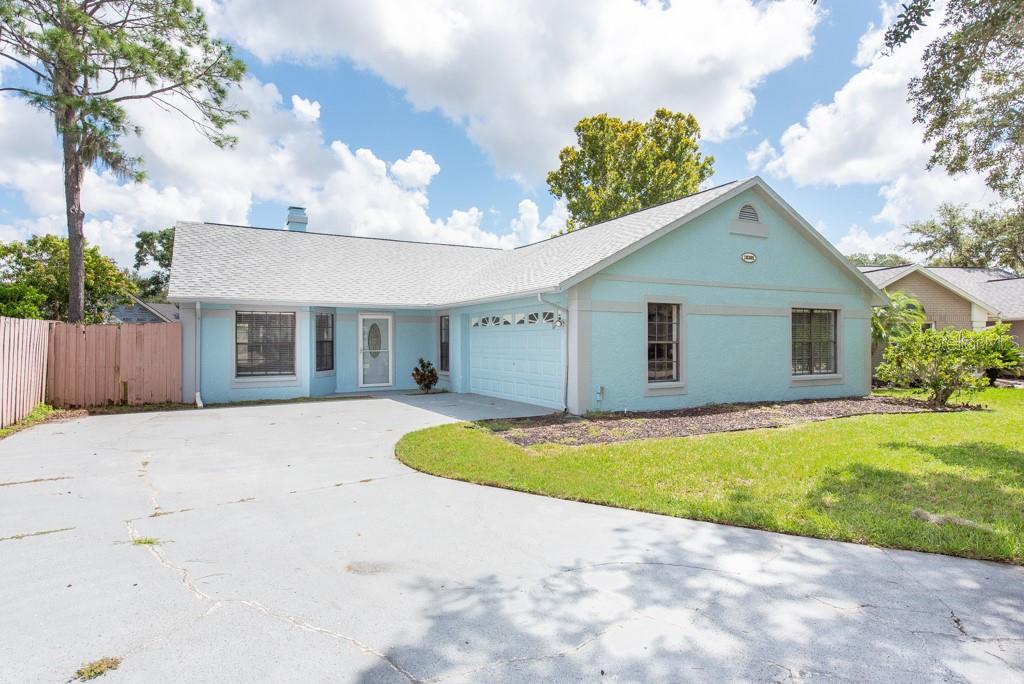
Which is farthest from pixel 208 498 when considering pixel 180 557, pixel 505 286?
pixel 505 286

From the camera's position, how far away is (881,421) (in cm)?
1027

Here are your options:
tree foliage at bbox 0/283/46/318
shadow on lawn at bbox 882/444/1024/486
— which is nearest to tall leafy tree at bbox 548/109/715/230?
shadow on lawn at bbox 882/444/1024/486

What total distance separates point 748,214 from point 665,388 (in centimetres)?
469

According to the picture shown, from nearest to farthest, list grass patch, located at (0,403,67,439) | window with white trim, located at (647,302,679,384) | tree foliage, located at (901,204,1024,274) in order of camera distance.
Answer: grass patch, located at (0,403,67,439), window with white trim, located at (647,302,679,384), tree foliage, located at (901,204,1024,274)

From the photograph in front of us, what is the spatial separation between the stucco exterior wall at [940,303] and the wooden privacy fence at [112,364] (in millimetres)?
23641

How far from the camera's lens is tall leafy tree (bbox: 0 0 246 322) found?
13820 millimetres

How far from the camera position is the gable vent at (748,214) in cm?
1284

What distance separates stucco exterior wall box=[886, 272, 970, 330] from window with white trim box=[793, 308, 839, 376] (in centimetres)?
834

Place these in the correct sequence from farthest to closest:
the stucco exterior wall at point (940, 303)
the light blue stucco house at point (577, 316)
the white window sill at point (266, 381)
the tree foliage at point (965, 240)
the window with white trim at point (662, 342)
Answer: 1. the tree foliage at point (965, 240)
2. the stucco exterior wall at point (940, 303)
3. the white window sill at point (266, 381)
4. the window with white trim at point (662, 342)
5. the light blue stucco house at point (577, 316)

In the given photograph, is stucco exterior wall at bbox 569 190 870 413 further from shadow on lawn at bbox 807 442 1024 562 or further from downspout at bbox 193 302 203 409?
downspout at bbox 193 302 203 409

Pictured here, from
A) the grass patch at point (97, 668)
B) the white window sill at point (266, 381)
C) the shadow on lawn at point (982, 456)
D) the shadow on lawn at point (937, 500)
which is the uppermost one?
the white window sill at point (266, 381)

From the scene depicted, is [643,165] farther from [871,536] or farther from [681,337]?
[871,536]

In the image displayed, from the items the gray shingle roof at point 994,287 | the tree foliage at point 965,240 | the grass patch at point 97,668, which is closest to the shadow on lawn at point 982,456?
the grass patch at point 97,668

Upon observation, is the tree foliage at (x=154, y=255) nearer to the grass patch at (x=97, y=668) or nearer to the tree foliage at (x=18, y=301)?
the tree foliage at (x=18, y=301)
